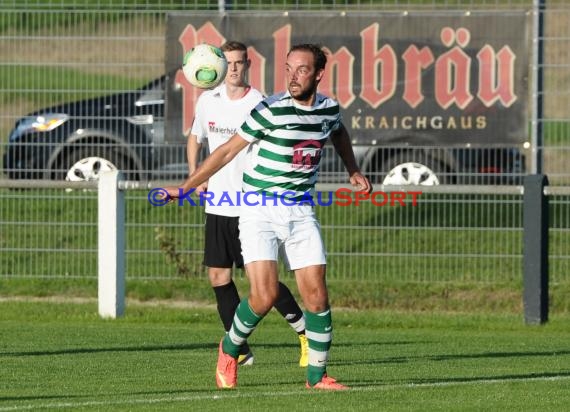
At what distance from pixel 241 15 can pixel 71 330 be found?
4146 mm

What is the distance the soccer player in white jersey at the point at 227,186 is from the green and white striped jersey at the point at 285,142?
1.69 metres

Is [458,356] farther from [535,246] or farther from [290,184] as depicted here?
[290,184]

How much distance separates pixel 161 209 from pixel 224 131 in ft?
17.7

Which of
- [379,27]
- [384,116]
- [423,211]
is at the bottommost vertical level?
[423,211]

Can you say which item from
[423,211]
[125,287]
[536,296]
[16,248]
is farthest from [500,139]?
[16,248]

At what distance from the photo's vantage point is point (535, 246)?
1313cm

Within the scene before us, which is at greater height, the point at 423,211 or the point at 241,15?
the point at 241,15

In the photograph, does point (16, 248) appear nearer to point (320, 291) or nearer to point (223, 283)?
point (223, 283)

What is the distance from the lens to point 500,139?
48.1 ft

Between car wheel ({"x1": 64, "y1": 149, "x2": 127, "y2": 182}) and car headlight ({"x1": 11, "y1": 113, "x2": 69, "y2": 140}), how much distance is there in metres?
0.39

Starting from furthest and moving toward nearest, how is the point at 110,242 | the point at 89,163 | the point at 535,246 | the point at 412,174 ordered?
the point at 89,163 < the point at 412,174 < the point at 110,242 < the point at 535,246

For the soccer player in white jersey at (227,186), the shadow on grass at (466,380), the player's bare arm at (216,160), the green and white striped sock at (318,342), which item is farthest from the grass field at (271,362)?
the player's bare arm at (216,160)

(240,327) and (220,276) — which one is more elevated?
(220,276)

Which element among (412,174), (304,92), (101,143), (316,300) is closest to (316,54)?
(304,92)
